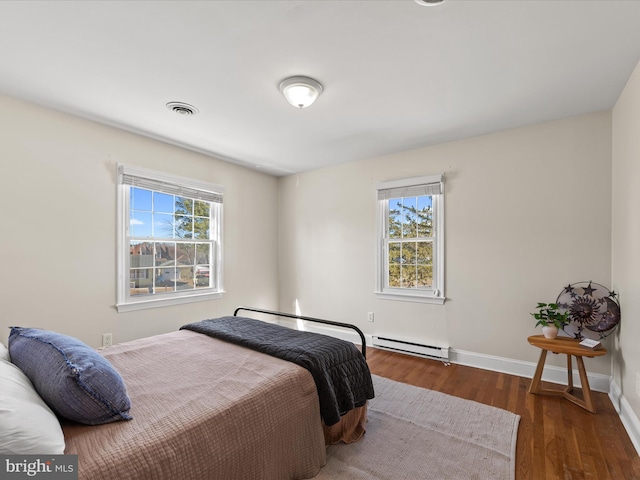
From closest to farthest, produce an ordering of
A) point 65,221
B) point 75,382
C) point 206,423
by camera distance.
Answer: point 75,382 → point 206,423 → point 65,221

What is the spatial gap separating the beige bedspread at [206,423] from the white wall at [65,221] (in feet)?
3.57

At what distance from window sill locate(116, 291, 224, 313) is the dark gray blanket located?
4.06 feet

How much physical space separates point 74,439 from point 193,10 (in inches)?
79.6

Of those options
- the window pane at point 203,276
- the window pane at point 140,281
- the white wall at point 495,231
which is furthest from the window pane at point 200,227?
the white wall at point 495,231

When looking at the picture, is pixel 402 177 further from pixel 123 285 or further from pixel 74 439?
pixel 74 439

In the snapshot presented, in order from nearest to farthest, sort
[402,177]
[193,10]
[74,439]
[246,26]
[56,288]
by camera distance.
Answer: [74,439] → [193,10] → [246,26] → [56,288] → [402,177]

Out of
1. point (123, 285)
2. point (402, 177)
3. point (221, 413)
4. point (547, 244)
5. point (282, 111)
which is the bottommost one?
point (221, 413)

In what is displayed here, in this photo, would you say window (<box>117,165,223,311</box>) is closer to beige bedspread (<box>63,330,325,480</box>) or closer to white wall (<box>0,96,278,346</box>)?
white wall (<box>0,96,278,346</box>)

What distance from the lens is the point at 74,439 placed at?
3.87ft

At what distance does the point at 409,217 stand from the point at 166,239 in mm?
2925

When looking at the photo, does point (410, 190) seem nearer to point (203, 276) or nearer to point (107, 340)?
point (203, 276)

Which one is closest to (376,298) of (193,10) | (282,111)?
(282,111)

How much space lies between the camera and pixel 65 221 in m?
2.84

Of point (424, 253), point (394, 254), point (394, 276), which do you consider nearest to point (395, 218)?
point (394, 254)
